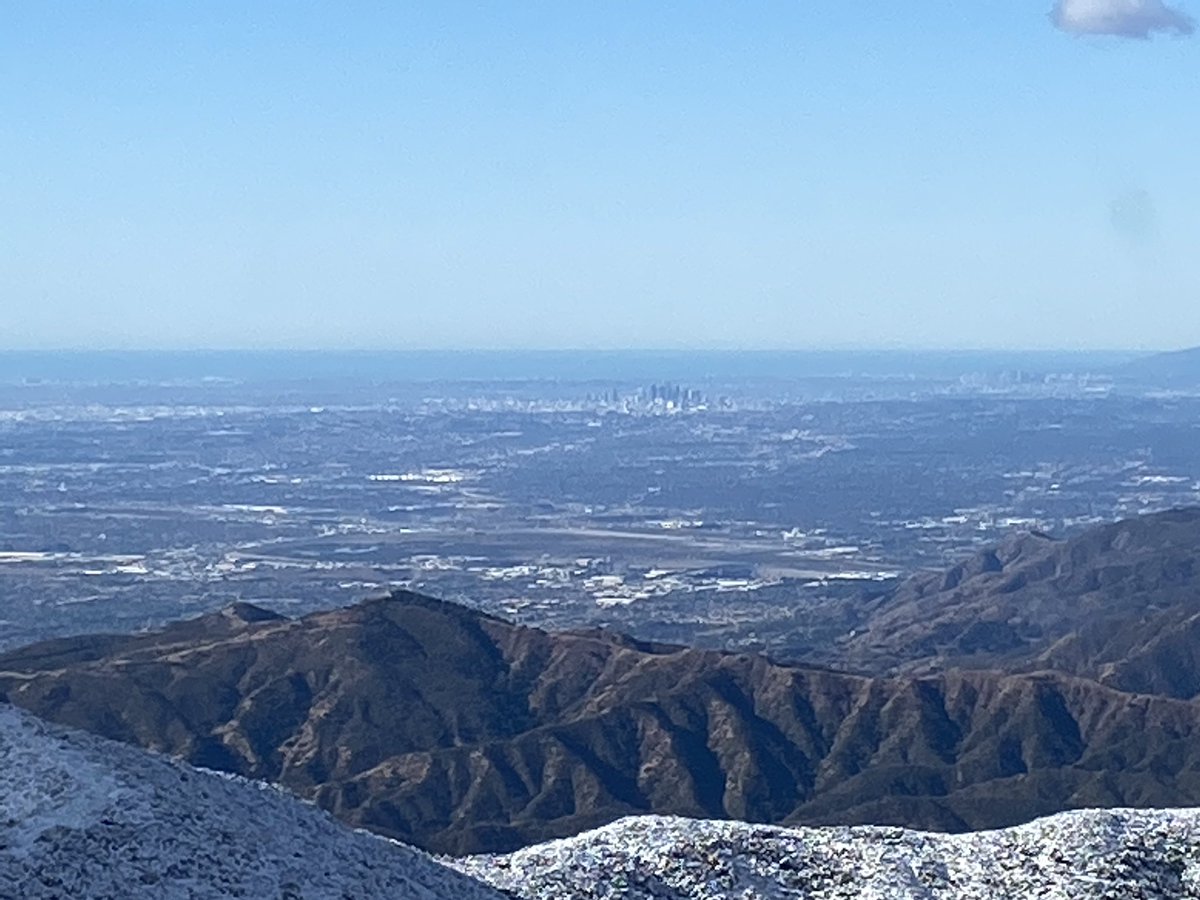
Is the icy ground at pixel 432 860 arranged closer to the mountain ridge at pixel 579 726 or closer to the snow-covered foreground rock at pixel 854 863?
the snow-covered foreground rock at pixel 854 863

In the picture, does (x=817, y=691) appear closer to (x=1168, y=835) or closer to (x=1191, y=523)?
(x=1168, y=835)

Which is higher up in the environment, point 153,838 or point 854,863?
point 153,838

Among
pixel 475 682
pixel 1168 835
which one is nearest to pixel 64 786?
pixel 1168 835

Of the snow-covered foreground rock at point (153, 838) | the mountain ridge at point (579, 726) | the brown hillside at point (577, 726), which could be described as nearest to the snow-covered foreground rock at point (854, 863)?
the snow-covered foreground rock at point (153, 838)

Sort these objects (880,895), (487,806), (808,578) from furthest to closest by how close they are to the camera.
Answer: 1. (808,578)
2. (487,806)
3. (880,895)

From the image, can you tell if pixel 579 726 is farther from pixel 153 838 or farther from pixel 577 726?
pixel 153 838

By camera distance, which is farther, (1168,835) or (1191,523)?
(1191,523)

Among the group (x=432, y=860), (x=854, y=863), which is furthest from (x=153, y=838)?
(x=854, y=863)

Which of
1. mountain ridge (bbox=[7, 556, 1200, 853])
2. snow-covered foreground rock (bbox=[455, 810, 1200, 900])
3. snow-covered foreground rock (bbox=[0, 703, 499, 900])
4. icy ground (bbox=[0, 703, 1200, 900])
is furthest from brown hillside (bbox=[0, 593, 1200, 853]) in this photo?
snow-covered foreground rock (bbox=[0, 703, 499, 900])
